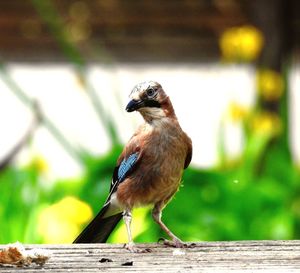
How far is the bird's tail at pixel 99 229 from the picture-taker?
329cm

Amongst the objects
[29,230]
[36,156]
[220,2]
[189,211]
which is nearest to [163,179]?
[29,230]

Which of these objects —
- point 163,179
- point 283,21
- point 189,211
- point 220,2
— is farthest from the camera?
point 220,2

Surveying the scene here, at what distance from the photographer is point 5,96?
877cm

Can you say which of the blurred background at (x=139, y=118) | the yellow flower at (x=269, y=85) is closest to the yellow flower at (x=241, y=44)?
the blurred background at (x=139, y=118)

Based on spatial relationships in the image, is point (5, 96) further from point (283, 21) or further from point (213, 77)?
point (283, 21)

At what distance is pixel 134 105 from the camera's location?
301cm

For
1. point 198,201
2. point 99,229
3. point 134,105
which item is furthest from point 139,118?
point 134,105

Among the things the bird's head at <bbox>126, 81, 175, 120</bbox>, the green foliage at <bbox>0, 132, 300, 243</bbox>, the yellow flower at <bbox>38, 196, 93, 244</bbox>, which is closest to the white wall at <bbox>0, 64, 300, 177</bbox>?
the green foliage at <bbox>0, 132, 300, 243</bbox>

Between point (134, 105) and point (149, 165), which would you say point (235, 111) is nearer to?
point (149, 165)

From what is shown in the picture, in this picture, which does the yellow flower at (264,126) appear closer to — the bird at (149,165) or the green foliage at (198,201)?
the green foliage at (198,201)

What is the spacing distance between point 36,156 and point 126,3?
11.1 ft

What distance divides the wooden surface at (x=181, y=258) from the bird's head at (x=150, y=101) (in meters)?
0.46

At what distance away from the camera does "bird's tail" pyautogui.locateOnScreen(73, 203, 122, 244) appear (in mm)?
3291

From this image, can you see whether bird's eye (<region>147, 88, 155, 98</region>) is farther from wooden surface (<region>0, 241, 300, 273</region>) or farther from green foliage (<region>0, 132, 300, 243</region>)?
green foliage (<region>0, 132, 300, 243</region>)
